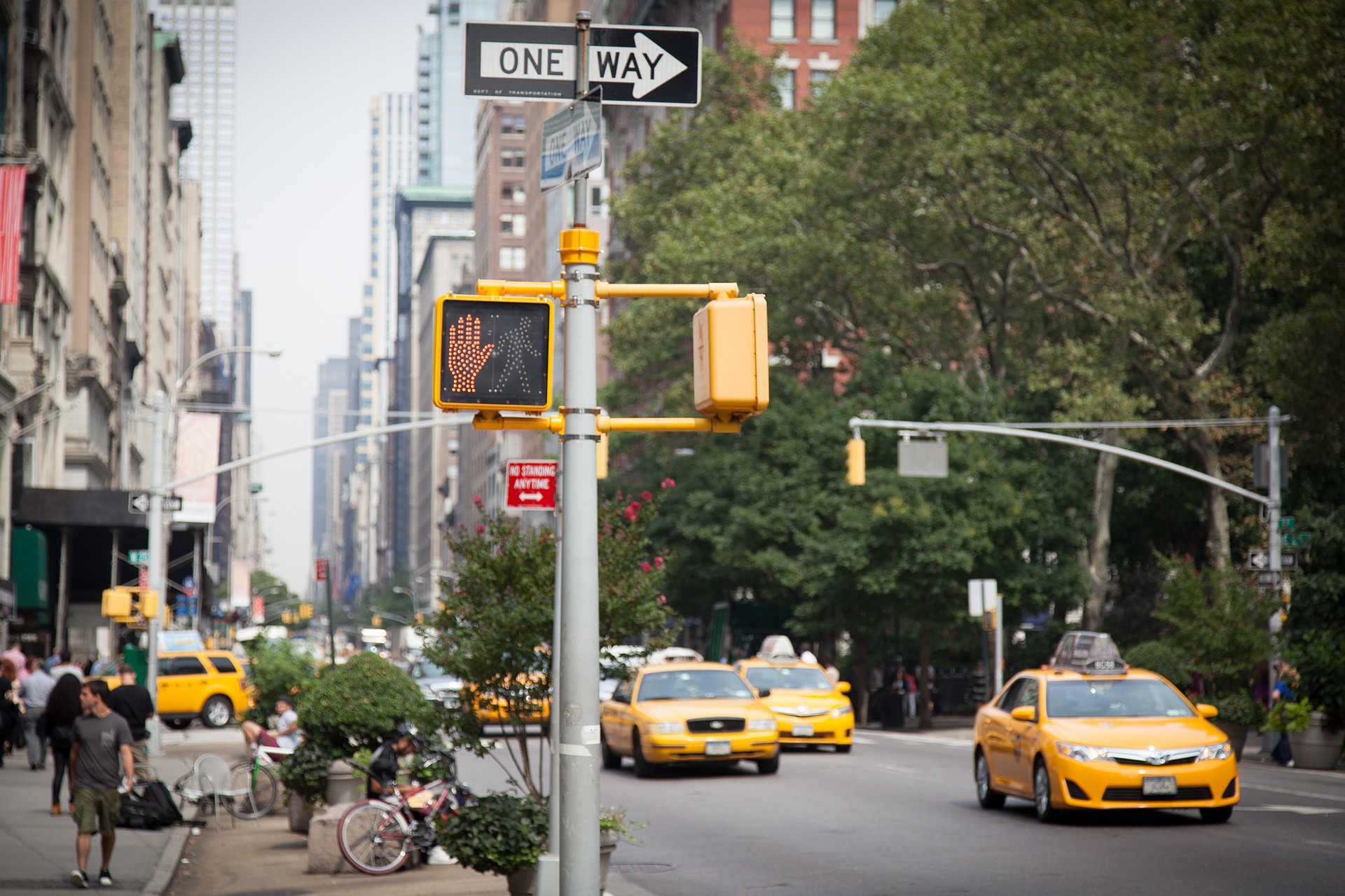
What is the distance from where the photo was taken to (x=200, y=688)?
44406 millimetres

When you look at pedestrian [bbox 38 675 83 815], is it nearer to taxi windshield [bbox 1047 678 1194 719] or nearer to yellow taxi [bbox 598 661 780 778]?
yellow taxi [bbox 598 661 780 778]

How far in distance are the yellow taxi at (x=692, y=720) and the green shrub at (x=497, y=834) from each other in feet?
38.9

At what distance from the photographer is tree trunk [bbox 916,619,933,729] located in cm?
3950

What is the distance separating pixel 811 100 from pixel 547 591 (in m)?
39.3

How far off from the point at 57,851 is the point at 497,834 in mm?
6796

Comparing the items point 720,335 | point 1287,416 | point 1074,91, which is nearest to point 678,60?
point 720,335

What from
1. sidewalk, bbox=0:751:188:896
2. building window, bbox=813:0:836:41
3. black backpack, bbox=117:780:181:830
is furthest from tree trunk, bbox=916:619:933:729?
building window, bbox=813:0:836:41

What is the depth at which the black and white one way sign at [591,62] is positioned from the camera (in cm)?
809

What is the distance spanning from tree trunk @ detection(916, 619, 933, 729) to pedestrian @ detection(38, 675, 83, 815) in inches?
923

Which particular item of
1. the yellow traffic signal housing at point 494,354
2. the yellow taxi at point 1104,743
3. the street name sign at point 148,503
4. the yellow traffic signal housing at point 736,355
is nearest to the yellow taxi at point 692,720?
the yellow taxi at point 1104,743

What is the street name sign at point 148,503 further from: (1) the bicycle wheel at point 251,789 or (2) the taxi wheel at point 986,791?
(2) the taxi wheel at point 986,791

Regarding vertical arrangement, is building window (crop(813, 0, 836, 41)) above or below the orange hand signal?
above

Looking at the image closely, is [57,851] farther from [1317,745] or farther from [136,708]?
[1317,745]

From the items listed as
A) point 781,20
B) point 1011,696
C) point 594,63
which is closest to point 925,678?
point 1011,696
